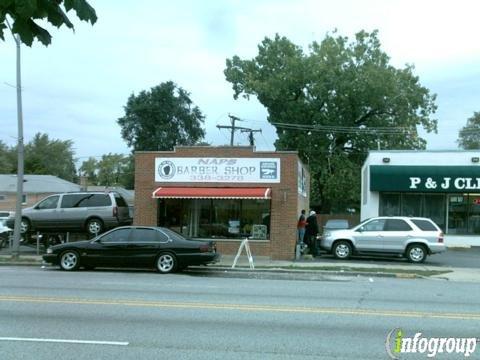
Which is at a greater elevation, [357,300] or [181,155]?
[181,155]

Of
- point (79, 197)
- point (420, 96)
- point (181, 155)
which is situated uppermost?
point (420, 96)

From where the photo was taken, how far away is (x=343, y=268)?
18172 millimetres

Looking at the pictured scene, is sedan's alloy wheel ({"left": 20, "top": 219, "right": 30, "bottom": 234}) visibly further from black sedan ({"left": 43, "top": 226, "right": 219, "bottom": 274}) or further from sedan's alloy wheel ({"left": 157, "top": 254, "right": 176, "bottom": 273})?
sedan's alloy wheel ({"left": 157, "top": 254, "right": 176, "bottom": 273})

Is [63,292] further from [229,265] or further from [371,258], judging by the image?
[371,258]

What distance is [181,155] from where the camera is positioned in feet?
72.2

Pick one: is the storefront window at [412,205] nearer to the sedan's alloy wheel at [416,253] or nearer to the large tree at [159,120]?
the sedan's alloy wheel at [416,253]

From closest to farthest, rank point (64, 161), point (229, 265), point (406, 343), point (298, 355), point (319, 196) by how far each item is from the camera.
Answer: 1. point (298, 355)
2. point (406, 343)
3. point (229, 265)
4. point (319, 196)
5. point (64, 161)

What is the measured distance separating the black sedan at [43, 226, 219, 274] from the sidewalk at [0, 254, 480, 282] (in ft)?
5.26

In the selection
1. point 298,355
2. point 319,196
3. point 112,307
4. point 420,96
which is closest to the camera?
point 298,355

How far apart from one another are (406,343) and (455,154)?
24329 mm

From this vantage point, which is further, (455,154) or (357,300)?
(455,154)

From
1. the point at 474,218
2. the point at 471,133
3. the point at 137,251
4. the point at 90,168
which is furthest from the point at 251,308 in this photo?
the point at 90,168

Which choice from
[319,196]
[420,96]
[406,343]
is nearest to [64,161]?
[319,196]

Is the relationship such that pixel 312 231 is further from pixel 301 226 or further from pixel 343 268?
pixel 343 268
